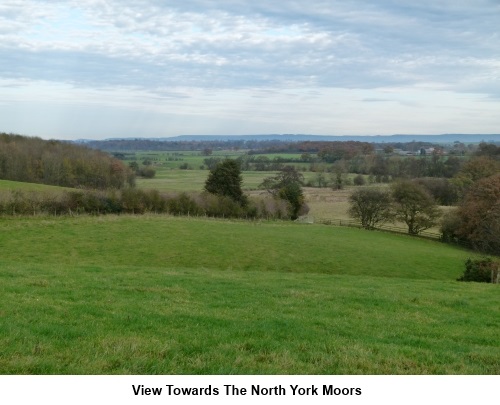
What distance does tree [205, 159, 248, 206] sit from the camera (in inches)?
2739

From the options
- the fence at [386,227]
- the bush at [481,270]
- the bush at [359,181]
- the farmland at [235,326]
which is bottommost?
the fence at [386,227]

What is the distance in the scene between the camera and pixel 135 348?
750 centimetres

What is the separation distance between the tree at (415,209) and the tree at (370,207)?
1.66 metres

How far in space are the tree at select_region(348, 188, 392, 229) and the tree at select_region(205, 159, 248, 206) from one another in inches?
611

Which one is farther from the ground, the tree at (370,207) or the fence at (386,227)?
the tree at (370,207)

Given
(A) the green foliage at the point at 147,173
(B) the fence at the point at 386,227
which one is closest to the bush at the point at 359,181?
(B) the fence at the point at 386,227

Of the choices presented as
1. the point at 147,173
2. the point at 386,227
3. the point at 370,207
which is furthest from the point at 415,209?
the point at 147,173

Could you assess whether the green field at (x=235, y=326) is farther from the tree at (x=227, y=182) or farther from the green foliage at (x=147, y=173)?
the green foliage at (x=147, y=173)

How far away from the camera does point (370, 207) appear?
69812 millimetres

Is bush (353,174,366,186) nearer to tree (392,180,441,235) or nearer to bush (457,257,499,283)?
tree (392,180,441,235)

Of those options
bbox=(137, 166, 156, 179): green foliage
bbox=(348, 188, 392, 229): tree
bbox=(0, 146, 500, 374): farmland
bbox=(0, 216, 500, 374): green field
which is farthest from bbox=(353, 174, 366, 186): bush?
bbox=(0, 216, 500, 374): green field

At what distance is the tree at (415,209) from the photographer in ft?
215

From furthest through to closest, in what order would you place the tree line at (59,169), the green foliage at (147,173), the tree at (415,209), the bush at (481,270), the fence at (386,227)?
the green foliage at (147,173)
the tree line at (59,169)
the tree at (415,209)
the fence at (386,227)
the bush at (481,270)

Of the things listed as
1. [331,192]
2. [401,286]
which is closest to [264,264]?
[401,286]
